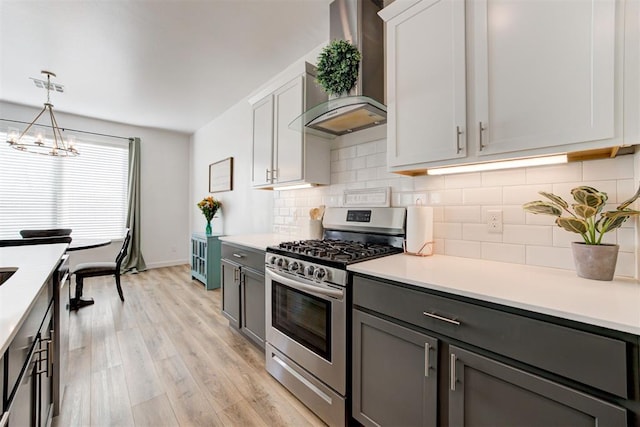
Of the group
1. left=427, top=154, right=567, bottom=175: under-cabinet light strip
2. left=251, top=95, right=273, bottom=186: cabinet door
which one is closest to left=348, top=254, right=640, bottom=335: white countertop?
left=427, top=154, right=567, bottom=175: under-cabinet light strip

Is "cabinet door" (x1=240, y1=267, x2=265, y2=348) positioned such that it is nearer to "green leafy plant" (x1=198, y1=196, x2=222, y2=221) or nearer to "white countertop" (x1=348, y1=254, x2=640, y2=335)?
"white countertop" (x1=348, y1=254, x2=640, y2=335)

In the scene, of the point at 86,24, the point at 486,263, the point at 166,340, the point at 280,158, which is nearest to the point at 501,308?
the point at 486,263

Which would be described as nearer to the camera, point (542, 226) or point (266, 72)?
point (542, 226)

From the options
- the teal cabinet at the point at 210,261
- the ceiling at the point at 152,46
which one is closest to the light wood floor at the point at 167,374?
the teal cabinet at the point at 210,261

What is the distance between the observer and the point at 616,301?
0.87 metres

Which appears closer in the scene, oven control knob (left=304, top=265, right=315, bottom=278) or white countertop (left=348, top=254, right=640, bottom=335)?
white countertop (left=348, top=254, right=640, bottom=335)

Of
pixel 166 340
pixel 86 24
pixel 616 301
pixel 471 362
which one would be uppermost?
pixel 86 24

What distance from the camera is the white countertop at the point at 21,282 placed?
706 millimetres

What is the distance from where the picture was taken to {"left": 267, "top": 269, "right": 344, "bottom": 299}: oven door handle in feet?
4.72

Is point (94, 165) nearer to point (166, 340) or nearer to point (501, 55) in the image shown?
point (166, 340)

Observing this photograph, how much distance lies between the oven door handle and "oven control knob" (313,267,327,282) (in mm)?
51

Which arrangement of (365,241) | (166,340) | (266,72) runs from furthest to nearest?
(266,72) < (166,340) < (365,241)

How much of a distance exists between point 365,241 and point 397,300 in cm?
86

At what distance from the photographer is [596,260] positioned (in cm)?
108
